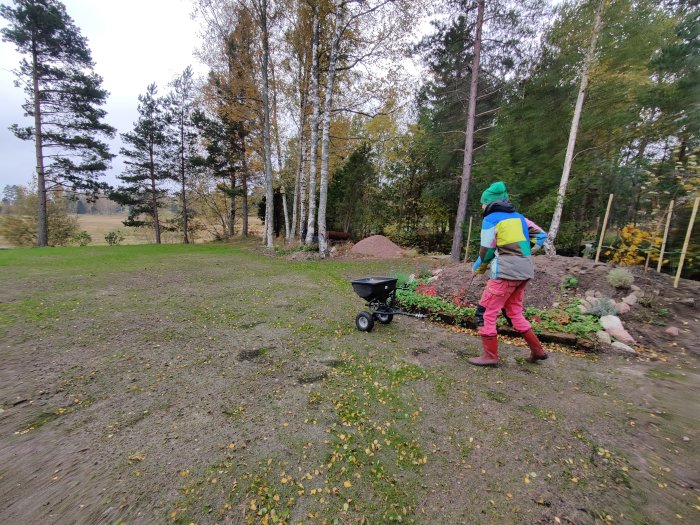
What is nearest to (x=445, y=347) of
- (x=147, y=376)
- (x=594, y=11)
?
(x=147, y=376)

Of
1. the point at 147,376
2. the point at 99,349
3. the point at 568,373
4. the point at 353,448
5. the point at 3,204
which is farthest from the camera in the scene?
the point at 3,204

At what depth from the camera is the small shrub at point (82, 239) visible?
61.7 ft

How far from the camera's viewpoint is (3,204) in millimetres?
19078

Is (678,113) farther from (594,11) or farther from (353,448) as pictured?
(353,448)

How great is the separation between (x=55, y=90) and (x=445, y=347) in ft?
70.5

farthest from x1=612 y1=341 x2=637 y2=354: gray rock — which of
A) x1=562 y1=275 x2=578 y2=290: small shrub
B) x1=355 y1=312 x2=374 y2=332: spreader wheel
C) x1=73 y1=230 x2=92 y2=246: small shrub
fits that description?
x1=73 y1=230 x2=92 y2=246: small shrub

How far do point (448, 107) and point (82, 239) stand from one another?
23727mm

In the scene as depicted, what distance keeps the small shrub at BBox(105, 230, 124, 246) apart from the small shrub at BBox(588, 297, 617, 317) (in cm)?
2478

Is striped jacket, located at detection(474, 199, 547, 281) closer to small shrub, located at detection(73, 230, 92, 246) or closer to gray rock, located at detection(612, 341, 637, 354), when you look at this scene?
gray rock, located at detection(612, 341, 637, 354)

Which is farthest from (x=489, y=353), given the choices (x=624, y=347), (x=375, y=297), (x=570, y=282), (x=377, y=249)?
(x=377, y=249)

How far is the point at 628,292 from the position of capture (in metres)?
4.60

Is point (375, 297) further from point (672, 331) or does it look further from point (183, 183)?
point (183, 183)

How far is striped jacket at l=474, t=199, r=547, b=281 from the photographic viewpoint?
299cm

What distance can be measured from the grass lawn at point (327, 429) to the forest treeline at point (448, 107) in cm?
472
